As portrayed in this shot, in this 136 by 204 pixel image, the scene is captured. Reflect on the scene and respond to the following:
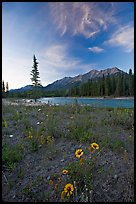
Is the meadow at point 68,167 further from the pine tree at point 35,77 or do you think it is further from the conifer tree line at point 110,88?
the conifer tree line at point 110,88

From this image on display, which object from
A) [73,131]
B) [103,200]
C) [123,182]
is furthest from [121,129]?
[103,200]

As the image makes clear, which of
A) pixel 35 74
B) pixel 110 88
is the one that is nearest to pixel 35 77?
pixel 35 74

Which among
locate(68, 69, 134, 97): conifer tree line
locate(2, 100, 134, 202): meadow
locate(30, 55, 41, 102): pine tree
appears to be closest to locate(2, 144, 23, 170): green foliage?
locate(2, 100, 134, 202): meadow

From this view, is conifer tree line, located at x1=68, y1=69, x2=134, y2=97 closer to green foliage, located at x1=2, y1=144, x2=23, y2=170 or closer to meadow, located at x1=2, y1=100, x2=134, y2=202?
meadow, located at x1=2, y1=100, x2=134, y2=202

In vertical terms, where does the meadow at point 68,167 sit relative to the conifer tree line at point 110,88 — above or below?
below

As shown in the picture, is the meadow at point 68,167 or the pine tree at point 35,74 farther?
the pine tree at point 35,74

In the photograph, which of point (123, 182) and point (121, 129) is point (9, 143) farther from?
point (121, 129)

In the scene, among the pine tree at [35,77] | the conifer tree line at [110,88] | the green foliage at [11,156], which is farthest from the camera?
the conifer tree line at [110,88]

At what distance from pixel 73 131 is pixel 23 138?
124cm

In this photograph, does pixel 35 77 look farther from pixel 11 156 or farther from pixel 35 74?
pixel 11 156

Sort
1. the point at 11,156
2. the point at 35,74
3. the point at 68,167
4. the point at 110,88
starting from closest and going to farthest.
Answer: the point at 68,167
the point at 11,156
the point at 35,74
the point at 110,88

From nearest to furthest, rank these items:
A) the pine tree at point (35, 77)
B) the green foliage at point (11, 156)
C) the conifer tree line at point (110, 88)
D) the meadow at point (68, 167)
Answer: the meadow at point (68, 167) → the green foliage at point (11, 156) → the pine tree at point (35, 77) → the conifer tree line at point (110, 88)

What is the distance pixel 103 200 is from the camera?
233 cm

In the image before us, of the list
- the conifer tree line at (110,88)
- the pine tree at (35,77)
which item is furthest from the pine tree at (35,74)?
the conifer tree line at (110,88)
